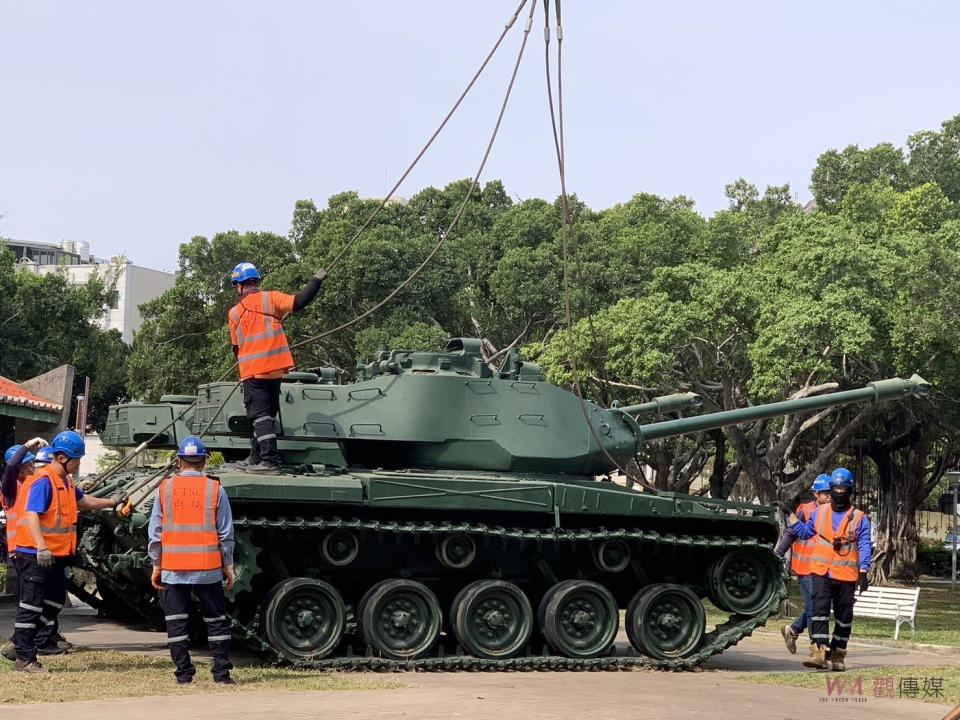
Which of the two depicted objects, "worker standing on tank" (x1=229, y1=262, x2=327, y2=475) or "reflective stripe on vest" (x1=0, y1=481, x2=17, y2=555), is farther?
"worker standing on tank" (x1=229, y1=262, x2=327, y2=475)

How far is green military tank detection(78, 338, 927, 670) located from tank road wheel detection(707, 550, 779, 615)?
21 mm

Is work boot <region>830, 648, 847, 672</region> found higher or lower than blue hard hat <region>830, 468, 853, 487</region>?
lower

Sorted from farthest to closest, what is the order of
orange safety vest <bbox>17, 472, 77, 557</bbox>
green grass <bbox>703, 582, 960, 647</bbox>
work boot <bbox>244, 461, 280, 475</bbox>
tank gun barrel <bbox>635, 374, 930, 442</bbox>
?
green grass <bbox>703, 582, 960, 647</bbox> → tank gun barrel <bbox>635, 374, 930, 442</bbox> → work boot <bbox>244, 461, 280, 475</bbox> → orange safety vest <bbox>17, 472, 77, 557</bbox>

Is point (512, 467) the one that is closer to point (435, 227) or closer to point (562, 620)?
point (562, 620)

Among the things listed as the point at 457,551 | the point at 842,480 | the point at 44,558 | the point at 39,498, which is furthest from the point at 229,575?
the point at 842,480

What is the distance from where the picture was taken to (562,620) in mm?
14383

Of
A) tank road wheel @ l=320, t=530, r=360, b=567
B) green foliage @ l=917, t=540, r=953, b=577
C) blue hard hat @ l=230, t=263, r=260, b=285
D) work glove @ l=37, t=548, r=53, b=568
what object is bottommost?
green foliage @ l=917, t=540, r=953, b=577

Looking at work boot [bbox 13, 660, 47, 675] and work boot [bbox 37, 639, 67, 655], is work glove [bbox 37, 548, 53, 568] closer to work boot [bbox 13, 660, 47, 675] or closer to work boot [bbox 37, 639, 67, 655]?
work boot [bbox 13, 660, 47, 675]

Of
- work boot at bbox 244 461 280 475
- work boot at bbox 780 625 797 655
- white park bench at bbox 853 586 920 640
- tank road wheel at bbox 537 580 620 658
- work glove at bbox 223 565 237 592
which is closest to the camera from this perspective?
work glove at bbox 223 565 237 592

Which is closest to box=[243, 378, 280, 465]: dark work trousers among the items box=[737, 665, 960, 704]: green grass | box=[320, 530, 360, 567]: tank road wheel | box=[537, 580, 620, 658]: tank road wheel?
box=[320, 530, 360, 567]: tank road wheel

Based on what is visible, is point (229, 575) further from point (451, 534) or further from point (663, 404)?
point (663, 404)

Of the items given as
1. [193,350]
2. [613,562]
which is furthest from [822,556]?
[193,350]

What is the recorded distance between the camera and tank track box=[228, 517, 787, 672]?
512 inches

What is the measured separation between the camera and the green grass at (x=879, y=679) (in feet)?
40.3
